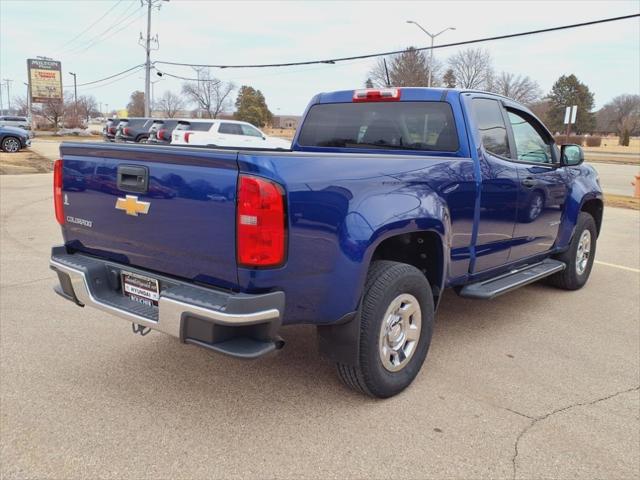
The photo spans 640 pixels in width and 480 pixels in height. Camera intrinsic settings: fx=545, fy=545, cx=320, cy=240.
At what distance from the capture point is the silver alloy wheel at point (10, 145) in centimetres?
2300

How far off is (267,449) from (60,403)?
1301 millimetres

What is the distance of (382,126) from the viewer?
444 centimetres

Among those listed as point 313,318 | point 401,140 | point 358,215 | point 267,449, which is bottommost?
point 267,449

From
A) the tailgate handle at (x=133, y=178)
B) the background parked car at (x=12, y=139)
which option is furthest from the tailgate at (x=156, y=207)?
the background parked car at (x=12, y=139)

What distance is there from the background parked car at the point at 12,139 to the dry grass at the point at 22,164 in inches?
77.0

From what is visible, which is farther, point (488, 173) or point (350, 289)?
point (488, 173)

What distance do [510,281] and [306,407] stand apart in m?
2.17

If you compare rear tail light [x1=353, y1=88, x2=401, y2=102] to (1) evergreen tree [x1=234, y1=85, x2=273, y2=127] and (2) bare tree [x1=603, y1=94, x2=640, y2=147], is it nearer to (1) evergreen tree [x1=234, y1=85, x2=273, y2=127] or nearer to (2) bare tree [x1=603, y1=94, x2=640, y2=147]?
(1) evergreen tree [x1=234, y1=85, x2=273, y2=127]

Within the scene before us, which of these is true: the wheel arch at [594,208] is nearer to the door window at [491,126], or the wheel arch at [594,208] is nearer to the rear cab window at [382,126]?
the door window at [491,126]

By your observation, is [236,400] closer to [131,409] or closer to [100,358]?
[131,409]

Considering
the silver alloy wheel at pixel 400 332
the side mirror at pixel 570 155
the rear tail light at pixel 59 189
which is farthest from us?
the side mirror at pixel 570 155

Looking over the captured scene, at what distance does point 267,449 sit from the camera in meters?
2.80

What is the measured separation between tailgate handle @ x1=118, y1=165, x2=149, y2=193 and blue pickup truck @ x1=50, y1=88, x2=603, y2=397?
1 centimetres

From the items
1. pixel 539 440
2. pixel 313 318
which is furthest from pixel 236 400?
pixel 539 440
